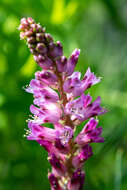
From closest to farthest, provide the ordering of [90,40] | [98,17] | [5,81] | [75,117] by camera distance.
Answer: [75,117] < [5,81] < [90,40] < [98,17]

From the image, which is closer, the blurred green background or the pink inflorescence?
the pink inflorescence

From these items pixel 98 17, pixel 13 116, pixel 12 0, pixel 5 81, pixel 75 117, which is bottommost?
pixel 75 117

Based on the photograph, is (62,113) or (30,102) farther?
(30,102)

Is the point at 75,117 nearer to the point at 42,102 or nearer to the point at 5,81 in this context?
the point at 42,102

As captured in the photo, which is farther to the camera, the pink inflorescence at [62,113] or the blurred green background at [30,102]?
the blurred green background at [30,102]

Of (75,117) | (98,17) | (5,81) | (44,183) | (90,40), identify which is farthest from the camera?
(98,17)

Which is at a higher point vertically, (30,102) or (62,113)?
(30,102)

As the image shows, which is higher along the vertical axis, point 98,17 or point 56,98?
point 98,17

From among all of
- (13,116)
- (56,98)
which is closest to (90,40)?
(13,116)
